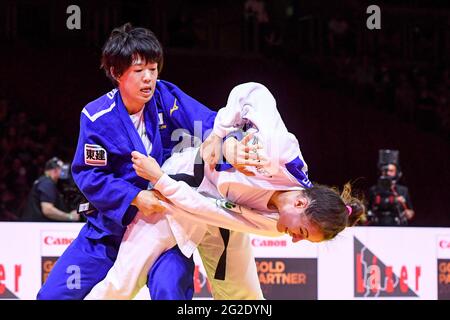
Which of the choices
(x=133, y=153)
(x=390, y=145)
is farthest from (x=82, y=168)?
(x=390, y=145)

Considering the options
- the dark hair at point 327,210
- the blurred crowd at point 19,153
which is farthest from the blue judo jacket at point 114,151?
the blurred crowd at point 19,153

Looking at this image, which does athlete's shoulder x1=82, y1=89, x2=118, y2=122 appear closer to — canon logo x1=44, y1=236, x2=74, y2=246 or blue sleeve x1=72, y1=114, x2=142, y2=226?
blue sleeve x1=72, y1=114, x2=142, y2=226

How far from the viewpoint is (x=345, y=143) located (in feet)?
39.8

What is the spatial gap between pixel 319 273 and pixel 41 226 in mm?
2235

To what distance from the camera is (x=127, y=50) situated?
11.0 ft

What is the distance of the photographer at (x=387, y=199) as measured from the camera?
7.70 meters

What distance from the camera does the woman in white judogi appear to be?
126 inches

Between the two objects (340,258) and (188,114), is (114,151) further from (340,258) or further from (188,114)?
(340,258)

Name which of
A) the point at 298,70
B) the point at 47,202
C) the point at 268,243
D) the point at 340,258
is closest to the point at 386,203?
the point at 340,258

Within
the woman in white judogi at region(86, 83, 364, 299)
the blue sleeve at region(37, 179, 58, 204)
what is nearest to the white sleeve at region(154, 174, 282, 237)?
the woman in white judogi at region(86, 83, 364, 299)

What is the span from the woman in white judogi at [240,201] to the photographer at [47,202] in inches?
189

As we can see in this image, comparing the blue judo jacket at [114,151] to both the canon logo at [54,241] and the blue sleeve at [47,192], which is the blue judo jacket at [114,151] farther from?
the blue sleeve at [47,192]

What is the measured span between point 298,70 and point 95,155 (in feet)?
32.7

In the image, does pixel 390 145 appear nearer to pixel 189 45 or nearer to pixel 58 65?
pixel 189 45
